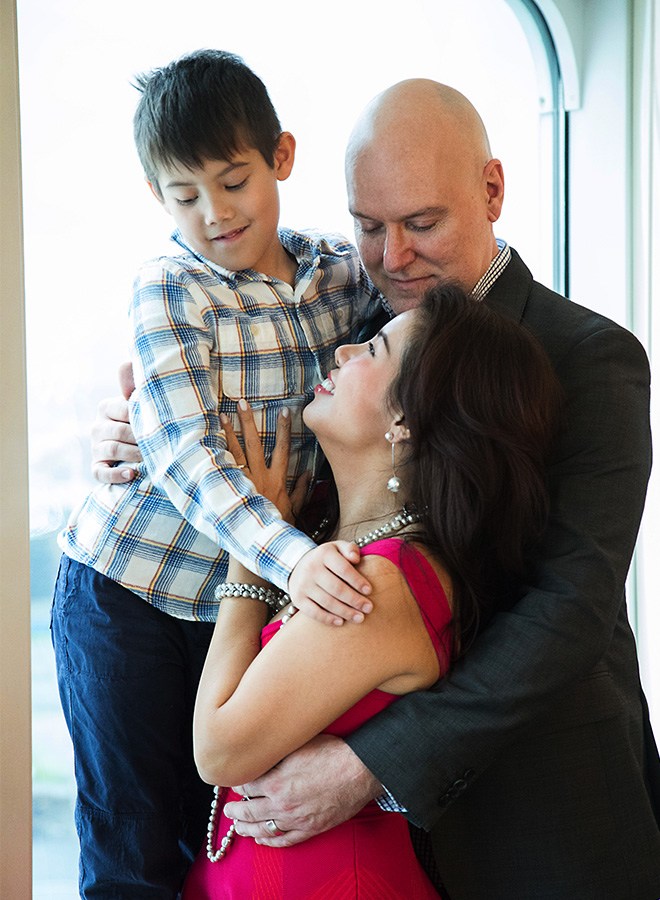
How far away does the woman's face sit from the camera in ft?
5.02

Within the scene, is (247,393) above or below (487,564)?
above

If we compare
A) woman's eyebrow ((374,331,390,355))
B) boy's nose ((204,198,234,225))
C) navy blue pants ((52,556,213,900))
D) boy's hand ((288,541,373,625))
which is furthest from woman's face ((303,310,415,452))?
navy blue pants ((52,556,213,900))

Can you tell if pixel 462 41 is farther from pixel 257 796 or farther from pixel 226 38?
pixel 257 796

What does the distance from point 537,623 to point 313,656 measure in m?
0.33

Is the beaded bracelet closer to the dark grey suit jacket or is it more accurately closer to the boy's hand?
the boy's hand

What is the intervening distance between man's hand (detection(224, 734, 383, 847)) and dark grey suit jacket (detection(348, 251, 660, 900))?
3 centimetres

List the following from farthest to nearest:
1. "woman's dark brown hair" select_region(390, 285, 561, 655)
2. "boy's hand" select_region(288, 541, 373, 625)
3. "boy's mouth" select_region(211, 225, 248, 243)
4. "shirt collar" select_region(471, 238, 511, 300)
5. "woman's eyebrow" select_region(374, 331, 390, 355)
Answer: "shirt collar" select_region(471, 238, 511, 300) → "boy's mouth" select_region(211, 225, 248, 243) → "woman's eyebrow" select_region(374, 331, 390, 355) → "woman's dark brown hair" select_region(390, 285, 561, 655) → "boy's hand" select_region(288, 541, 373, 625)

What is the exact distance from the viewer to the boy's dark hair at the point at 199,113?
5.34ft

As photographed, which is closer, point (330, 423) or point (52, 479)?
point (330, 423)

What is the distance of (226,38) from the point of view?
8.05 ft

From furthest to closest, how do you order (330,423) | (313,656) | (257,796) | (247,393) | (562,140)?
(562,140) < (247,393) < (330,423) < (257,796) < (313,656)

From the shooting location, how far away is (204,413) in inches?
60.8

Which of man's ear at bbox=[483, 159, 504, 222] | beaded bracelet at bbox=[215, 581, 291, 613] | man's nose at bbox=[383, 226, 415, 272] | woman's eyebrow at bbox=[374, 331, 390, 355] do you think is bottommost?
beaded bracelet at bbox=[215, 581, 291, 613]

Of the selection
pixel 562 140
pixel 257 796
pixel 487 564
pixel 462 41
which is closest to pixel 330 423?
pixel 487 564
